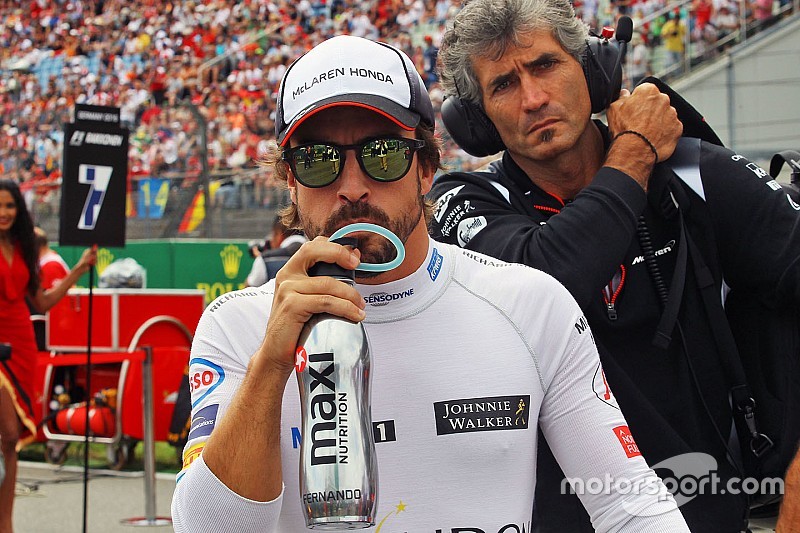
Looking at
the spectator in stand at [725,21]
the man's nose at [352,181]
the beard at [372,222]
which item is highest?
the spectator in stand at [725,21]

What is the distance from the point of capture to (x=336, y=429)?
1.37 meters

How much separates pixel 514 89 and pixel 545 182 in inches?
9.2

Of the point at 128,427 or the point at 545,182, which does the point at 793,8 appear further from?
the point at 545,182

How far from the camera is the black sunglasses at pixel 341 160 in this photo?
5.83 ft

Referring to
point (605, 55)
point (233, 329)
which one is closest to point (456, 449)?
point (233, 329)

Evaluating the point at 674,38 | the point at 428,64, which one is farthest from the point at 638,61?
the point at 428,64

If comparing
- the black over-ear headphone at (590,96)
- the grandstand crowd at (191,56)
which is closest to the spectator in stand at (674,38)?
the grandstand crowd at (191,56)

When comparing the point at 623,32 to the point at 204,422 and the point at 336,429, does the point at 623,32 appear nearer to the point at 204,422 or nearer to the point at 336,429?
the point at 204,422

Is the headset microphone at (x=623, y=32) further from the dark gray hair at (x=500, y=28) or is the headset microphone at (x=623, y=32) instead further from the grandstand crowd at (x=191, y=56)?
the grandstand crowd at (x=191, y=56)

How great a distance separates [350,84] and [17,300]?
20.7 ft

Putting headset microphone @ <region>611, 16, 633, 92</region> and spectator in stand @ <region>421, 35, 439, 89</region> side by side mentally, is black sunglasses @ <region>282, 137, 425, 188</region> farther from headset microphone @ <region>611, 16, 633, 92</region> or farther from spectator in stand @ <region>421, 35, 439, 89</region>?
spectator in stand @ <region>421, 35, 439, 89</region>

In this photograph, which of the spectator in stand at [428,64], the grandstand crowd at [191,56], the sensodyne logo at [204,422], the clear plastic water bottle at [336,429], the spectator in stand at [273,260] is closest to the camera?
the clear plastic water bottle at [336,429]

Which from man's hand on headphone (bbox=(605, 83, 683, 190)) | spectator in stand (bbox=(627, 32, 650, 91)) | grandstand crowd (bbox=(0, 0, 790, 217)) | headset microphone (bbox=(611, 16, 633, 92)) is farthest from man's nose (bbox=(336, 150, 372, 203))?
spectator in stand (bbox=(627, 32, 650, 91))

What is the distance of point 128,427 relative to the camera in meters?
9.40
